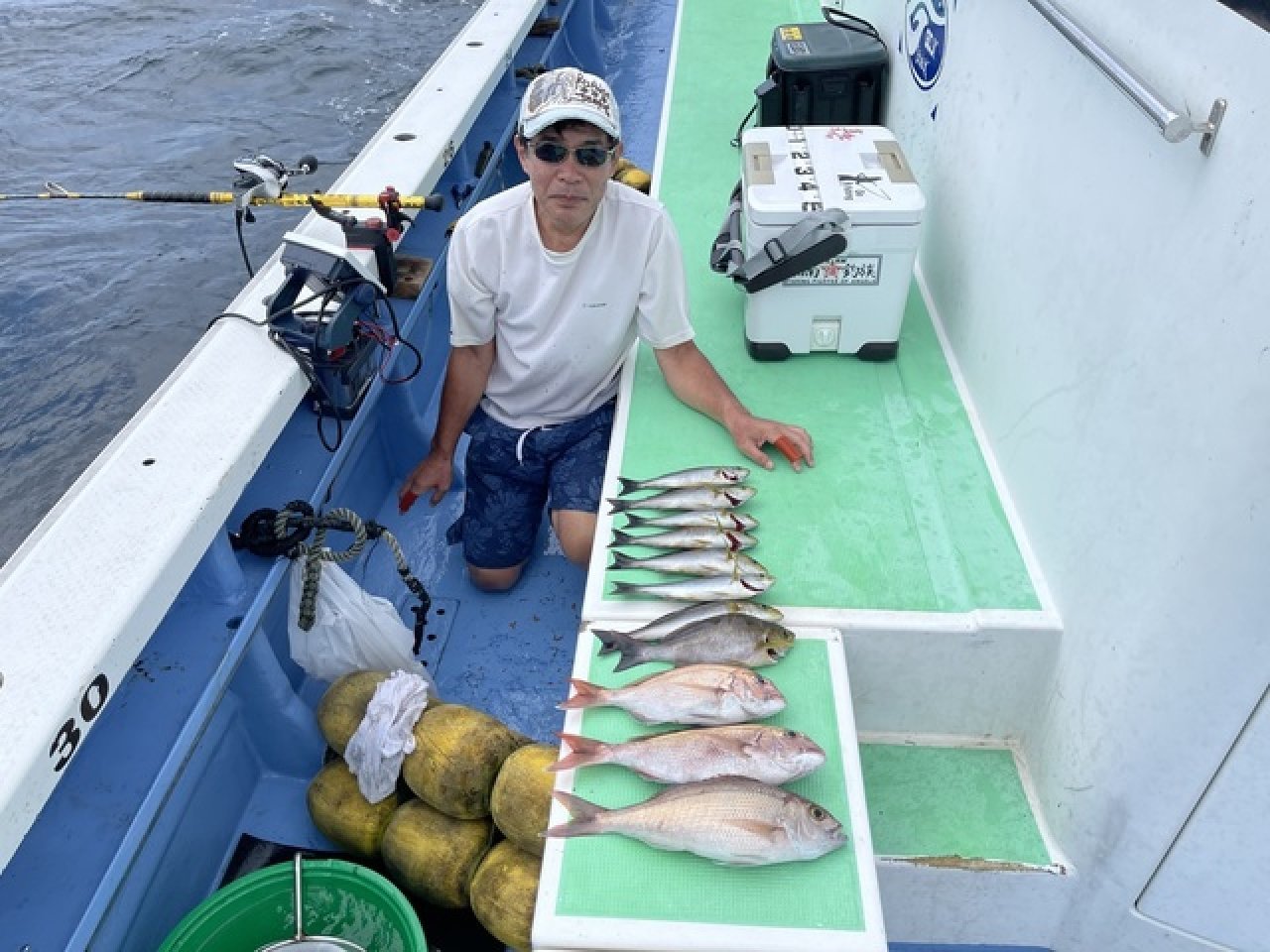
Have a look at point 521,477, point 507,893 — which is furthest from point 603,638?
point 521,477

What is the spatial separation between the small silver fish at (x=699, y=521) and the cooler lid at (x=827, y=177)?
112 cm

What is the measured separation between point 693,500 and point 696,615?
48cm

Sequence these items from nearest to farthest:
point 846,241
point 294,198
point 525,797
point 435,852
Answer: point 525,797, point 435,852, point 846,241, point 294,198

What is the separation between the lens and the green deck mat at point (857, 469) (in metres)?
2.52

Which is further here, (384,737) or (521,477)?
(521,477)

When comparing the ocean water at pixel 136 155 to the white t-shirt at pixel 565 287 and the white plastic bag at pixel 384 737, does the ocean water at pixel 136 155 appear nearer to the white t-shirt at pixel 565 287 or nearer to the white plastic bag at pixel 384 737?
the white t-shirt at pixel 565 287

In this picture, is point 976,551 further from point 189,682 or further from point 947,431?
point 189,682

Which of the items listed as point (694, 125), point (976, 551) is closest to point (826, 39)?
point (694, 125)

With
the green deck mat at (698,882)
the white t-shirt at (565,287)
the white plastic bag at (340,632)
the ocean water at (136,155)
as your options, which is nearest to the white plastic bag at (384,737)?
the white plastic bag at (340,632)

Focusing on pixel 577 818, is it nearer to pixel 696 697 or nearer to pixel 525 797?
pixel 696 697

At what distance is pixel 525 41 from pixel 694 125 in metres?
2.26

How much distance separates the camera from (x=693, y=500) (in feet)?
8.95

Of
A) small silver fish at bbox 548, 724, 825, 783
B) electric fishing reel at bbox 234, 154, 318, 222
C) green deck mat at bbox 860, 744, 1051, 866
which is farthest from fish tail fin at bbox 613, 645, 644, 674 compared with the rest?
electric fishing reel at bbox 234, 154, 318, 222

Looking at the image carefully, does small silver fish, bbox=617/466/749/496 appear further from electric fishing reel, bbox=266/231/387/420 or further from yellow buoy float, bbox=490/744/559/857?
electric fishing reel, bbox=266/231/387/420
